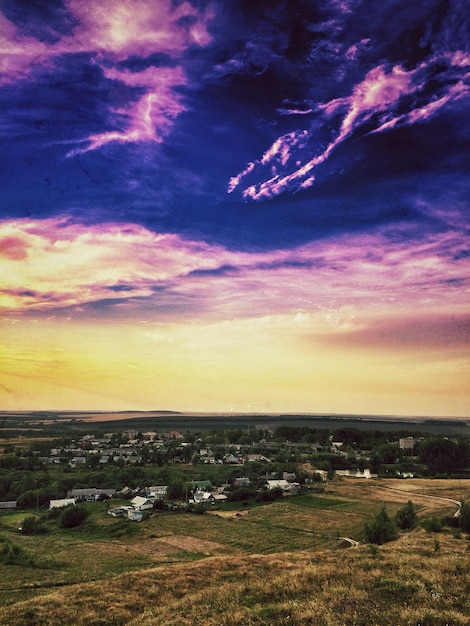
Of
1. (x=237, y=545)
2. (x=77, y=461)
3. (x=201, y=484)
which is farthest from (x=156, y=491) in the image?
(x=77, y=461)

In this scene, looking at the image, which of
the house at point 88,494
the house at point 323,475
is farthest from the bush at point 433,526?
the house at point 88,494

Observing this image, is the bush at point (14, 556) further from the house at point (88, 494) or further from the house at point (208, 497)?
the house at point (88, 494)

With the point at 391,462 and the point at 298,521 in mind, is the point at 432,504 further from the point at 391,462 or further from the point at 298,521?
the point at 391,462

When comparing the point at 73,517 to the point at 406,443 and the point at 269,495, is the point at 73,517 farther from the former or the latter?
the point at 406,443

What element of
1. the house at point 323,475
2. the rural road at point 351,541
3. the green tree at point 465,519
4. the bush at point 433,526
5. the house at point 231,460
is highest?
the green tree at point 465,519

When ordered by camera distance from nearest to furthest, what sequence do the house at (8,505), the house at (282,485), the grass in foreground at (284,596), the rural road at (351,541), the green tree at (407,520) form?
the grass in foreground at (284,596) → the rural road at (351,541) → the green tree at (407,520) → the house at (8,505) → the house at (282,485)

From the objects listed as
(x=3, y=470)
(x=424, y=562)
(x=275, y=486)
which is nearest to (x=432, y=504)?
(x=275, y=486)
